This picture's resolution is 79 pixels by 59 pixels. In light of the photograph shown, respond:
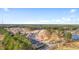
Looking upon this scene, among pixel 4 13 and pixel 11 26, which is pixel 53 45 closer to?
pixel 11 26

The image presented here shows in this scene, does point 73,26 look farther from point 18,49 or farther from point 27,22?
point 18,49

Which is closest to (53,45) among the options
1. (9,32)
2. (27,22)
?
(27,22)

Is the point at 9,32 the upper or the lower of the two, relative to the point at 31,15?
lower
